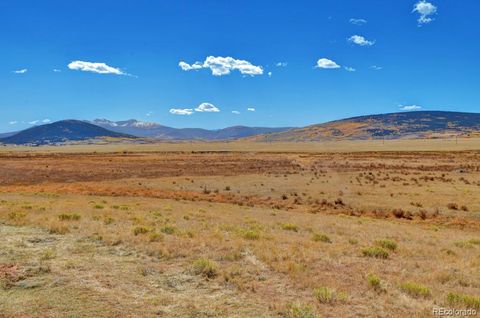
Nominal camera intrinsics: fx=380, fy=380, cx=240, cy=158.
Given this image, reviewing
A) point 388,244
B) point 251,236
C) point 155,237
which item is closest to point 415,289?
point 388,244

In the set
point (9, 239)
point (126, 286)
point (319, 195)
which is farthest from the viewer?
point (319, 195)

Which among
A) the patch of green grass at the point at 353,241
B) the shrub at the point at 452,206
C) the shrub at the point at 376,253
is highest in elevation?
the shrub at the point at 376,253

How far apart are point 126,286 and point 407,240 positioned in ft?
39.0

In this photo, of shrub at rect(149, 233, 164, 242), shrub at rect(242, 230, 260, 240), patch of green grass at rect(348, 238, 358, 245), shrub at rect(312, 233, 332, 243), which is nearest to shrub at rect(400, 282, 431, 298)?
patch of green grass at rect(348, 238, 358, 245)

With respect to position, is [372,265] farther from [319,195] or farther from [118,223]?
[319,195]

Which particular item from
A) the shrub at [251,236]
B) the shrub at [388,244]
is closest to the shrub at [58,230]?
the shrub at [251,236]

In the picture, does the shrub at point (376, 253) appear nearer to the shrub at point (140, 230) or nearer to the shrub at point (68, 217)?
the shrub at point (140, 230)

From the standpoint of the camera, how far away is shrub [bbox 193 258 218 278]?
9.74 meters

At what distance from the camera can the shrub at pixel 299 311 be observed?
23.2 ft

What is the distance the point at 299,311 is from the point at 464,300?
12.1ft

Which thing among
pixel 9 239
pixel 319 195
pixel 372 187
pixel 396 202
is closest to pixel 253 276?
pixel 9 239

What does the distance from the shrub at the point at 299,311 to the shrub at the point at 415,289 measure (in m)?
2.61

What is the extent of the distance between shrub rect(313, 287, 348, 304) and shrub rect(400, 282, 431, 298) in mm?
1595

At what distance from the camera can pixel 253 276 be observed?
378 inches
